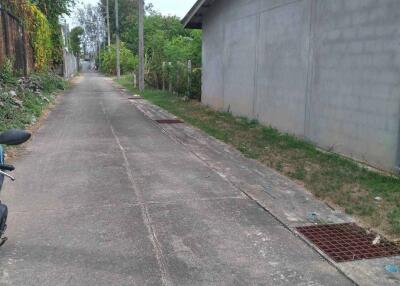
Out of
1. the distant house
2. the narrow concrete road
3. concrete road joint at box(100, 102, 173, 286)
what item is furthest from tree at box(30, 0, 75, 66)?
concrete road joint at box(100, 102, 173, 286)

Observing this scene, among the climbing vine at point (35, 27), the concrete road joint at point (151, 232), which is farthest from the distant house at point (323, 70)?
the climbing vine at point (35, 27)

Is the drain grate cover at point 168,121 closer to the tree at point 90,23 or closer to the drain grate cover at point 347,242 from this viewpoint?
the drain grate cover at point 347,242

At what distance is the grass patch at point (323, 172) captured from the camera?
5.54m

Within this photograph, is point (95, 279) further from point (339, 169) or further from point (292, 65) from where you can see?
point (292, 65)

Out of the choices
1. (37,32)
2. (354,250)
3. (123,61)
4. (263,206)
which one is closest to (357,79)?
(263,206)

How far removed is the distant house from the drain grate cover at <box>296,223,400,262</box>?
8.49 feet

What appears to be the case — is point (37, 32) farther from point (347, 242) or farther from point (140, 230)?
point (347, 242)

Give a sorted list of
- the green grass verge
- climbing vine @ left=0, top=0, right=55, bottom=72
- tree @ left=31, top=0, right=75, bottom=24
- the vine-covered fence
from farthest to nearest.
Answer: tree @ left=31, top=0, right=75, bottom=24 < climbing vine @ left=0, top=0, right=55, bottom=72 < the vine-covered fence < the green grass verge

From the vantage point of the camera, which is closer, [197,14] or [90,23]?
[197,14]

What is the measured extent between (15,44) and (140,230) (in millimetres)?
16551

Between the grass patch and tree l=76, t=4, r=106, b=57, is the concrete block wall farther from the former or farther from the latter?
tree l=76, t=4, r=106, b=57

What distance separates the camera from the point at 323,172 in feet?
24.2

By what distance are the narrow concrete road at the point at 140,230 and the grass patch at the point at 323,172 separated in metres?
1.15

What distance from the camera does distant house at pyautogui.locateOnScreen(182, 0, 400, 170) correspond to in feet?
24.0
